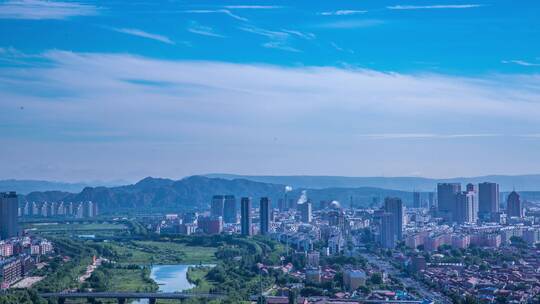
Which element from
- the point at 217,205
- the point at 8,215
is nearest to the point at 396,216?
the point at 8,215

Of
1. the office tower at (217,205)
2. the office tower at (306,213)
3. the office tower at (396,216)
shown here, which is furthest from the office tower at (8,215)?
the office tower at (306,213)

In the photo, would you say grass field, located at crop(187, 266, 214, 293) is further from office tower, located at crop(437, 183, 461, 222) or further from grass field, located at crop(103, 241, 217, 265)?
office tower, located at crop(437, 183, 461, 222)

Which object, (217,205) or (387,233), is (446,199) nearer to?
(387,233)

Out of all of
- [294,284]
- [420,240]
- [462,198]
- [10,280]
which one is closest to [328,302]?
[294,284]

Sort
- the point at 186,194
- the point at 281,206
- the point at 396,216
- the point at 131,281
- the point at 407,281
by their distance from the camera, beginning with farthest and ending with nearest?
the point at 186,194
the point at 281,206
the point at 396,216
the point at 407,281
the point at 131,281

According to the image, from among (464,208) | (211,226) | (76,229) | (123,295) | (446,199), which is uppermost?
(446,199)

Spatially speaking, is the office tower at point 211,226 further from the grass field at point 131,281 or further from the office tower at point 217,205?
the grass field at point 131,281

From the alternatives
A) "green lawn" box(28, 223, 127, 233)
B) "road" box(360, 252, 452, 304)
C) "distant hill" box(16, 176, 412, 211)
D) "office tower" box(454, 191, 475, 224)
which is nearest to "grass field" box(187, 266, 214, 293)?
"road" box(360, 252, 452, 304)

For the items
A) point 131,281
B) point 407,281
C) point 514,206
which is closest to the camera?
point 131,281
